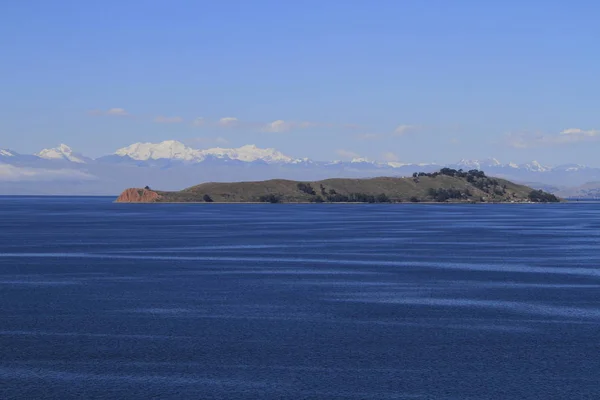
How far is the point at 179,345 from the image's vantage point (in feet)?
106

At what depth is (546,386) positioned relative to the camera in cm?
2667

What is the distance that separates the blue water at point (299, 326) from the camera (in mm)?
26766

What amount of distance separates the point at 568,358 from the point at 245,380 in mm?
11874

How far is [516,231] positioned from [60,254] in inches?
2523

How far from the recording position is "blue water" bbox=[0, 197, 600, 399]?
26.8 metres

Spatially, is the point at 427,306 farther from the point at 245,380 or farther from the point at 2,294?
the point at 2,294

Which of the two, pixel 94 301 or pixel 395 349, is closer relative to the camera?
pixel 395 349

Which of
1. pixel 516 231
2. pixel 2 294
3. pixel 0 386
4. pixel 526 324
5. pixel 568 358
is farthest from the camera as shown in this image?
pixel 516 231

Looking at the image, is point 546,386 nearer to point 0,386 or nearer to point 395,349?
point 395,349

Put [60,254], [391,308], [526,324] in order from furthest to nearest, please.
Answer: [60,254] < [391,308] < [526,324]

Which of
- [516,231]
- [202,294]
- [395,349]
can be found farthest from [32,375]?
[516,231]

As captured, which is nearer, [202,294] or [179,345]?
[179,345]

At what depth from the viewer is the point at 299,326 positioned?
36406mm

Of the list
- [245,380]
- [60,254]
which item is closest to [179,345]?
[245,380]
